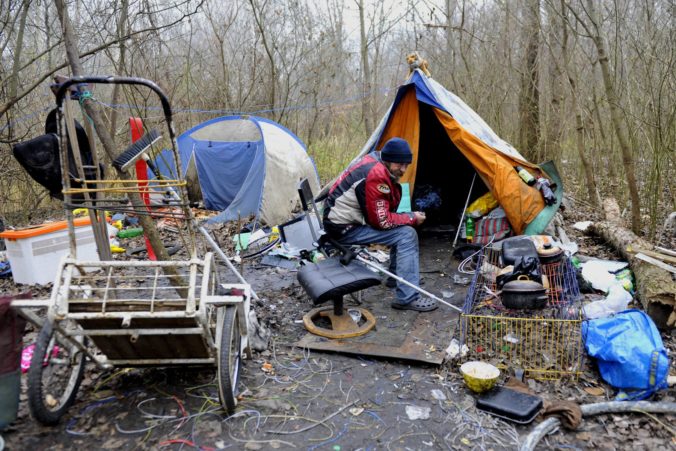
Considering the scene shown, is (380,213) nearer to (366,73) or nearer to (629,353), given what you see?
(629,353)

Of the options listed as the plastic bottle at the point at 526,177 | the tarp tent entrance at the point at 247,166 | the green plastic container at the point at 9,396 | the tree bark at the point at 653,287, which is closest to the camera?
the green plastic container at the point at 9,396

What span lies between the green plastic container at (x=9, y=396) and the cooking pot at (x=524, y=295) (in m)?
3.42

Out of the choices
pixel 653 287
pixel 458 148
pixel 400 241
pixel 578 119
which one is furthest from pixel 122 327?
pixel 578 119

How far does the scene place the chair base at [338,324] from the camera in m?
4.05

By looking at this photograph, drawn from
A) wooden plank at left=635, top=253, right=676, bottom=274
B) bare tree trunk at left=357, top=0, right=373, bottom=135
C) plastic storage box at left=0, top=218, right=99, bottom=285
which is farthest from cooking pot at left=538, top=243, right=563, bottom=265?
bare tree trunk at left=357, top=0, right=373, bottom=135

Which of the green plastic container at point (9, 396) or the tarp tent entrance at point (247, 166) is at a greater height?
the tarp tent entrance at point (247, 166)

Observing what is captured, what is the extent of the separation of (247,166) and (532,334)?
6.30 m

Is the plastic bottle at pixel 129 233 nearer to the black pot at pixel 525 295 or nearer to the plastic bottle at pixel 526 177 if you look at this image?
the plastic bottle at pixel 526 177

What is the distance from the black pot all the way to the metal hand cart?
6.82 feet

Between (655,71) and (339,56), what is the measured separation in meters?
7.85

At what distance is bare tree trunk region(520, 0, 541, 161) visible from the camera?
912cm

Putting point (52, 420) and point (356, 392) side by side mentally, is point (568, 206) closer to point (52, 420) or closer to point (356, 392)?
point (356, 392)

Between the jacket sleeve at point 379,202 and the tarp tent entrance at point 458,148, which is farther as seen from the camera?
the tarp tent entrance at point 458,148

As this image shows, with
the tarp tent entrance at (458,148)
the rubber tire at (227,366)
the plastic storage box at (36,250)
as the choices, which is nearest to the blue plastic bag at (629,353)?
the tarp tent entrance at (458,148)
